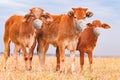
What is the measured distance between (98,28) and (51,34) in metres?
1.96

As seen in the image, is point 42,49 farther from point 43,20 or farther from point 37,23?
point 37,23

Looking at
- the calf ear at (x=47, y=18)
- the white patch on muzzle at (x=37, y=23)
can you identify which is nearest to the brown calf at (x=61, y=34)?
the calf ear at (x=47, y=18)

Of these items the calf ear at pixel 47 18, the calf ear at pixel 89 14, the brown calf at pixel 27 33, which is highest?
the calf ear at pixel 89 14

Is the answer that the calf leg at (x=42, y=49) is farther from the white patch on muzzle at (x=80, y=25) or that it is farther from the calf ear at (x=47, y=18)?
the white patch on muzzle at (x=80, y=25)

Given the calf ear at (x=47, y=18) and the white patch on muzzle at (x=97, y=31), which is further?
the white patch on muzzle at (x=97, y=31)

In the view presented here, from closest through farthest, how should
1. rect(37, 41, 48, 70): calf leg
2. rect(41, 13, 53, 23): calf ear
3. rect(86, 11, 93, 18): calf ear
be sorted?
rect(86, 11, 93, 18): calf ear, rect(41, 13, 53, 23): calf ear, rect(37, 41, 48, 70): calf leg

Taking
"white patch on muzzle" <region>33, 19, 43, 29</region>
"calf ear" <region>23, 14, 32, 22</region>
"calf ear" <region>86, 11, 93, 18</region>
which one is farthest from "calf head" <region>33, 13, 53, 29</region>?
"calf ear" <region>86, 11, 93, 18</region>

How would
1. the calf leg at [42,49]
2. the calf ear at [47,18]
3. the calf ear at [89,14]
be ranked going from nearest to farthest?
the calf ear at [89,14] → the calf ear at [47,18] → the calf leg at [42,49]

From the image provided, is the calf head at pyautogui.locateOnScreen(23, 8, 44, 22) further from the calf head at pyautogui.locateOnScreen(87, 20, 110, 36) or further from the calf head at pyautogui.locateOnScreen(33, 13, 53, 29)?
the calf head at pyautogui.locateOnScreen(87, 20, 110, 36)

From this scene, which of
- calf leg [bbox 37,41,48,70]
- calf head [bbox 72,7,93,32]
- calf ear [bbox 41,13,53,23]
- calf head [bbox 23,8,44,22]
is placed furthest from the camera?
calf leg [bbox 37,41,48,70]

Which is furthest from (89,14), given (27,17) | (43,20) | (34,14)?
(27,17)

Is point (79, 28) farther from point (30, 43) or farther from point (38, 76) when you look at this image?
point (38, 76)

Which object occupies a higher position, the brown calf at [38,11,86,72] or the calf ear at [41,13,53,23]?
the calf ear at [41,13,53,23]

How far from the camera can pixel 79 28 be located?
14.4 meters
